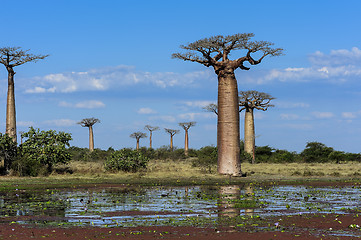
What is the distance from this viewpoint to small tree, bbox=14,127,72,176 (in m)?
25.9

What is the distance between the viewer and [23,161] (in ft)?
81.9

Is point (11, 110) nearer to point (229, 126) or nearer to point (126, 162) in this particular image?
point (126, 162)

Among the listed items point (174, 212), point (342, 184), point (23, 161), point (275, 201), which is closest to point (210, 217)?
point (174, 212)

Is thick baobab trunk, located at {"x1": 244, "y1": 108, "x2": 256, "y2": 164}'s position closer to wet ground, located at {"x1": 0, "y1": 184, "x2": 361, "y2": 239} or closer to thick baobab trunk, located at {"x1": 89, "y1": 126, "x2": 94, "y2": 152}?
thick baobab trunk, located at {"x1": 89, "y1": 126, "x2": 94, "y2": 152}

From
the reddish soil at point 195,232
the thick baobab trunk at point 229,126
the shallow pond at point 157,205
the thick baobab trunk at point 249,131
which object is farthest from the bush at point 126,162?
the thick baobab trunk at point 249,131

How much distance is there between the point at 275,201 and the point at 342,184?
8.31 m

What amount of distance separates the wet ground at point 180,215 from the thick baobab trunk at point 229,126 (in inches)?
298

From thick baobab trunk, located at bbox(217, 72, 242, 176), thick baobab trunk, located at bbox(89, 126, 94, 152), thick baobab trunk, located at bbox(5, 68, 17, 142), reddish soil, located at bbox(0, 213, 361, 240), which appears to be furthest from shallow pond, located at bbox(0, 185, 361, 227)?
thick baobab trunk, located at bbox(89, 126, 94, 152)

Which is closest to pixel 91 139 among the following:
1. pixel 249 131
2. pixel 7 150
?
pixel 249 131

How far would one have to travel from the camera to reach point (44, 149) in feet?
87.1

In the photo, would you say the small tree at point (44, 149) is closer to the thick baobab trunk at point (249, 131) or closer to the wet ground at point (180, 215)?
the wet ground at point (180, 215)

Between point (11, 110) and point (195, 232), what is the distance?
20.2 metres

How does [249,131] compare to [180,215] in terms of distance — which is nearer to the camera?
[180,215]

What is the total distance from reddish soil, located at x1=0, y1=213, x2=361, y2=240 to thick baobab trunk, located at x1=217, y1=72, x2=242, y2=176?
14.4 metres
